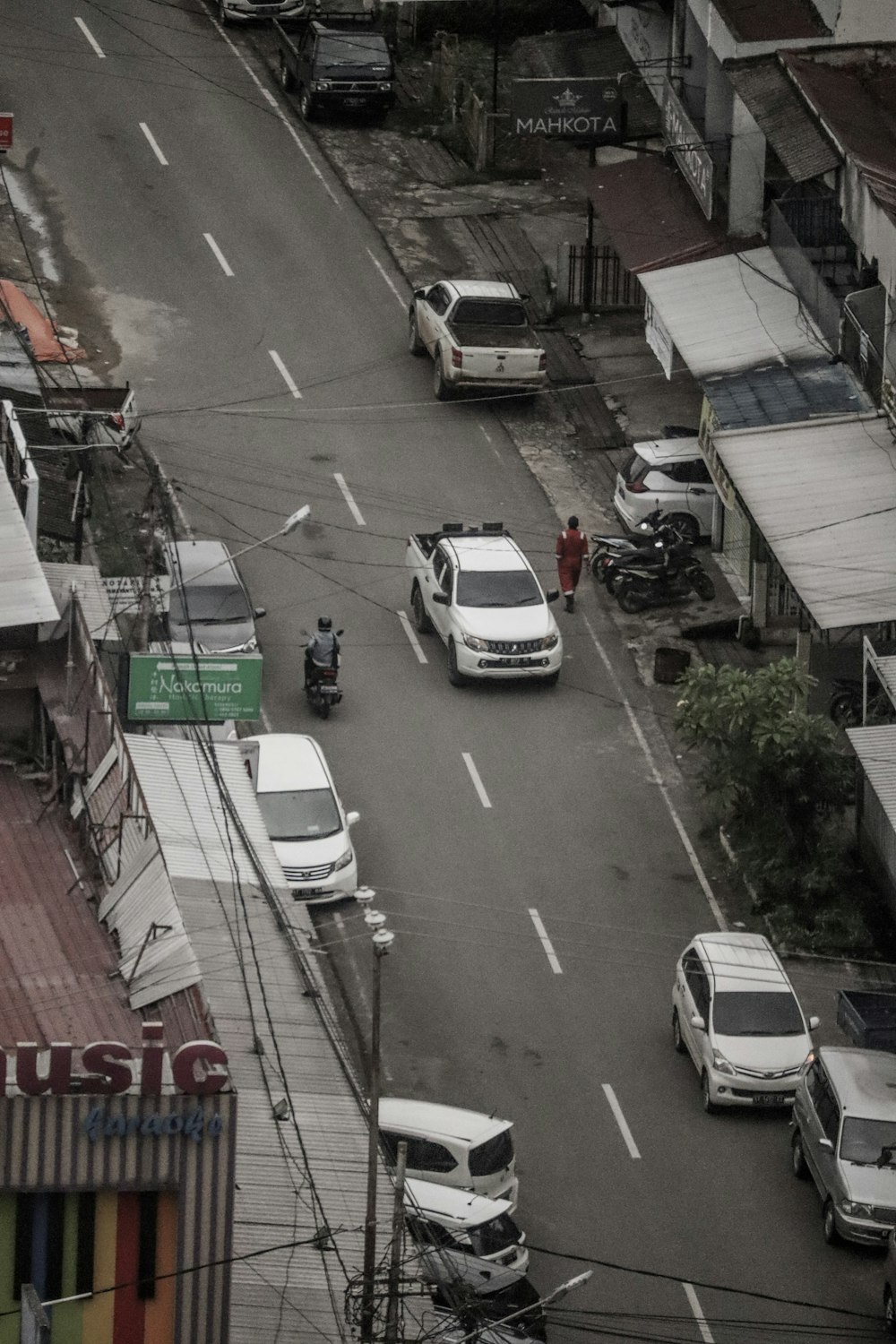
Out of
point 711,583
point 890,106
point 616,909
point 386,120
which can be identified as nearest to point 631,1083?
point 616,909

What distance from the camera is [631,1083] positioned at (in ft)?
118

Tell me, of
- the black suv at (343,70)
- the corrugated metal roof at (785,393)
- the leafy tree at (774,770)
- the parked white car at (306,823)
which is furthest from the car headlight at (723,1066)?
the black suv at (343,70)

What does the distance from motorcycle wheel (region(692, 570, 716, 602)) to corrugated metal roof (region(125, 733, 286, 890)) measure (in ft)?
39.1

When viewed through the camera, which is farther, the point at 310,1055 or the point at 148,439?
the point at 148,439

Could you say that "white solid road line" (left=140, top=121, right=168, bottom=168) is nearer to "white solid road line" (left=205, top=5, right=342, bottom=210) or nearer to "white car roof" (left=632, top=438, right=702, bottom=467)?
"white solid road line" (left=205, top=5, right=342, bottom=210)

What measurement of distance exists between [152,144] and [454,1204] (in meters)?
33.7

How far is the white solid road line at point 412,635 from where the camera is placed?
4459 centimetres

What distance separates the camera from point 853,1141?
32.7m

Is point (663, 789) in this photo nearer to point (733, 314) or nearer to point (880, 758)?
point (880, 758)

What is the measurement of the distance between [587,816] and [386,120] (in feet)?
82.2

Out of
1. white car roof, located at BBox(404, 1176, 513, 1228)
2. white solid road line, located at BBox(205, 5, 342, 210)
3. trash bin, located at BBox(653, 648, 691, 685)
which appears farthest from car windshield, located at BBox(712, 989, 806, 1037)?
white solid road line, located at BBox(205, 5, 342, 210)

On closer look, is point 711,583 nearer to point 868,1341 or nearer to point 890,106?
point 890,106

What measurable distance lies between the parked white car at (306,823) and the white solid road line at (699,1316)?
8.60m

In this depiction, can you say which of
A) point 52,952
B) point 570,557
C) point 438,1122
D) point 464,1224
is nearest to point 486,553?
point 570,557
